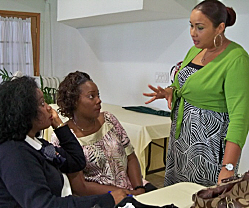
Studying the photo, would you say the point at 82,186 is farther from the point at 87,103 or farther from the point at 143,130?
the point at 143,130

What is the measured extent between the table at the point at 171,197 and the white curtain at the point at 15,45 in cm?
464

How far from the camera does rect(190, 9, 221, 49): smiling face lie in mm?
1494

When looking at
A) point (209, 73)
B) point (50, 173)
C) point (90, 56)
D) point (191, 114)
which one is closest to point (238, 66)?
point (209, 73)

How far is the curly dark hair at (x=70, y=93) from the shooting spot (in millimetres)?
1824

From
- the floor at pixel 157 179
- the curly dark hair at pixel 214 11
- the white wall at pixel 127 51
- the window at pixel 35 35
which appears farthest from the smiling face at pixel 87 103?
the window at pixel 35 35

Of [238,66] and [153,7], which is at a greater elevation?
[153,7]

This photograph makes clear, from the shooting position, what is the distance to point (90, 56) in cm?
475

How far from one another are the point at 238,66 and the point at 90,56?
3467 millimetres

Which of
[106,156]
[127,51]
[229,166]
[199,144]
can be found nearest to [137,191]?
[106,156]

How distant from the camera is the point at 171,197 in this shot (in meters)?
1.29

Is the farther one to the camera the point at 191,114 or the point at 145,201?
the point at 191,114

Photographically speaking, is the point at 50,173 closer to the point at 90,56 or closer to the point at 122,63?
the point at 122,63

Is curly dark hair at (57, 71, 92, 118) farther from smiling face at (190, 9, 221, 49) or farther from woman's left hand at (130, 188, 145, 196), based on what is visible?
smiling face at (190, 9, 221, 49)

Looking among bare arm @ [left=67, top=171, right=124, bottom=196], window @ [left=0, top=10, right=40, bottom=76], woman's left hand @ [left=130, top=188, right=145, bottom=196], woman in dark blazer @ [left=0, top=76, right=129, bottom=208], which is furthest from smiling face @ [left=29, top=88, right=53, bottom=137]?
window @ [left=0, top=10, right=40, bottom=76]
